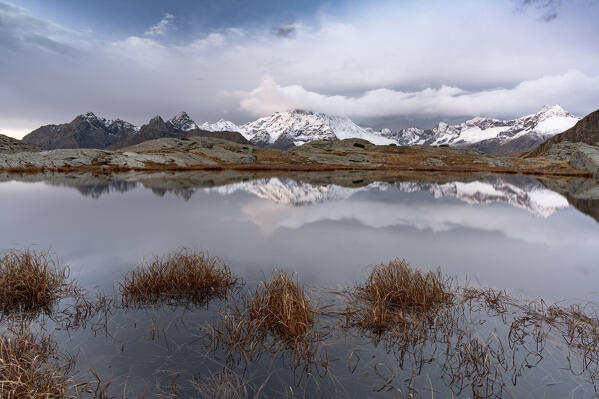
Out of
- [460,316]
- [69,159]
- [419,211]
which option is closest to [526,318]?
[460,316]

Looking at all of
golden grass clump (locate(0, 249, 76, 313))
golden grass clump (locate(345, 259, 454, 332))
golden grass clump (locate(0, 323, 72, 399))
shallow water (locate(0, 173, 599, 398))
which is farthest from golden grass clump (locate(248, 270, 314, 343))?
golden grass clump (locate(0, 249, 76, 313))

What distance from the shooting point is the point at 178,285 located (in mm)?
11211

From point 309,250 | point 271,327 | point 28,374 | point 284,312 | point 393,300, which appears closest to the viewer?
point 28,374

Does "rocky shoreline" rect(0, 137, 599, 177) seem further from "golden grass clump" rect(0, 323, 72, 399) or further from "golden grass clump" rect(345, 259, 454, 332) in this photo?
"golden grass clump" rect(0, 323, 72, 399)

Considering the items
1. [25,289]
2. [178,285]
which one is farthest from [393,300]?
[25,289]

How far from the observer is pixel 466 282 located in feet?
41.7

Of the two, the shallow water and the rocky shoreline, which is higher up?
the rocky shoreline

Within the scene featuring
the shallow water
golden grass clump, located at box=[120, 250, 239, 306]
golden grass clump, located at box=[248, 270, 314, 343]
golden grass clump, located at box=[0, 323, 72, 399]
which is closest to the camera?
golden grass clump, located at box=[0, 323, 72, 399]

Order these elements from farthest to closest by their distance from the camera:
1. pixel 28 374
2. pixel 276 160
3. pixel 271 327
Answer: pixel 276 160 → pixel 271 327 → pixel 28 374

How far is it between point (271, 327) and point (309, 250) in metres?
8.64

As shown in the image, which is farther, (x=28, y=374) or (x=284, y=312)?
(x=284, y=312)

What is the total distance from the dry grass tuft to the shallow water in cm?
47

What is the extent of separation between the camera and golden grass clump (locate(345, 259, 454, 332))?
30.1ft

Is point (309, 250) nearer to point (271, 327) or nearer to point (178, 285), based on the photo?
point (178, 285)
